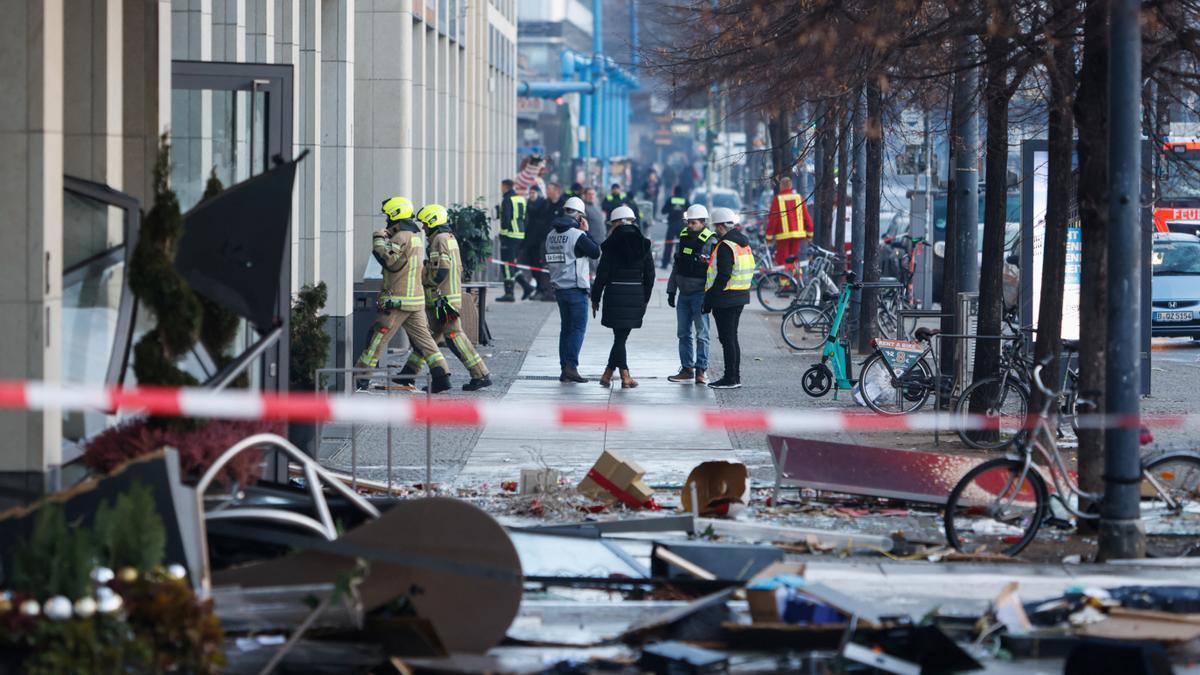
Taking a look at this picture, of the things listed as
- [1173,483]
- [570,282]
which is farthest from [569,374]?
[1173,483]

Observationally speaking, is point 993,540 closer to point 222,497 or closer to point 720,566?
point 720,566

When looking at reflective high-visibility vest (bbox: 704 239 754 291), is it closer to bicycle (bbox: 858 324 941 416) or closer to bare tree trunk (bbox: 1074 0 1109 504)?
bicycle (bbox: 858 324 941 416)

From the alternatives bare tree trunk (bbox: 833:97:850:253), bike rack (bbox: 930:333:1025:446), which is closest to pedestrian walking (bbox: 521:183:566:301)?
bare tree trunk (bbox: 833:97:850:253)

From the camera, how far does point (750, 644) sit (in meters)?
6.88

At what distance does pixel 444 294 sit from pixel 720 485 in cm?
696

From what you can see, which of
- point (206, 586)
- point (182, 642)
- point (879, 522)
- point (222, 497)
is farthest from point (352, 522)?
point (879, 522)

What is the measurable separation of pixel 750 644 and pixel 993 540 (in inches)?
130

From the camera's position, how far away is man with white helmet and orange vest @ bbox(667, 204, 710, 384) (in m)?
18.1

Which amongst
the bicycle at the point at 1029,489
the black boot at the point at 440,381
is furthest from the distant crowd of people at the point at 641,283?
the bicycle at the point at 1029,489

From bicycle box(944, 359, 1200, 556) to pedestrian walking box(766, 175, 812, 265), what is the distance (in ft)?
60.4

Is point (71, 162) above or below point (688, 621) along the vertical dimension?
above

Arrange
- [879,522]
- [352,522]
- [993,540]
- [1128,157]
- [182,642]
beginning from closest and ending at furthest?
[182,642], [352,522], [1128,157], [993,540], [879,522]

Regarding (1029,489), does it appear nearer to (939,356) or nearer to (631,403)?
(939,356)

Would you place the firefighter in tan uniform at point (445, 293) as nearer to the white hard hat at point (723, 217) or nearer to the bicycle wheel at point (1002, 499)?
the white hard hat at point (723, 217)
